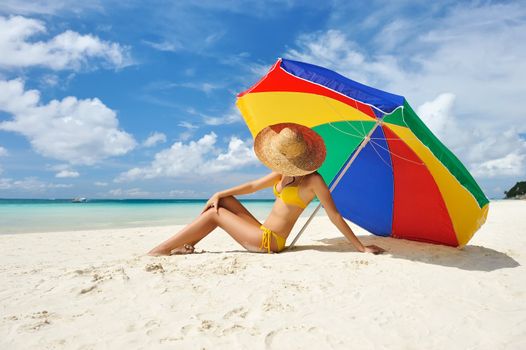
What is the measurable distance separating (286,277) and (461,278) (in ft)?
5.49

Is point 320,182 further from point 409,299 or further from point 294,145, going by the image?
point 409,299

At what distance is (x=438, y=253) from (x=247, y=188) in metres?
2.45

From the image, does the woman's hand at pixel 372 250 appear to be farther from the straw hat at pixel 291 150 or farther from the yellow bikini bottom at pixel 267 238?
the straw hat at pixel 291 150

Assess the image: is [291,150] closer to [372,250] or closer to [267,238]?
[267,238]

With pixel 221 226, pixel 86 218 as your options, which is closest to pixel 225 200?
pixel 221 226

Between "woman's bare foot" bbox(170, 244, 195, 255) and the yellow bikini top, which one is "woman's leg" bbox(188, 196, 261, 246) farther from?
the yellow bikini top

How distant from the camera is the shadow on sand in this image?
4.18m

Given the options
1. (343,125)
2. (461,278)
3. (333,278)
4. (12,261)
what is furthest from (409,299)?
(12,261)

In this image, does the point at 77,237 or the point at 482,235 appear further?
the point at 77,237

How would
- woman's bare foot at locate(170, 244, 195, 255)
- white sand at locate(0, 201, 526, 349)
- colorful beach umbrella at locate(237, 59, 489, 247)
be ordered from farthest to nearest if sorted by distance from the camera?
woman's bare foot at locate(170, 244, 195, 255)
colorful beach umbrella at locate(237, 59, 489, 247)
white sand at locate(0, 201, 526, 349)

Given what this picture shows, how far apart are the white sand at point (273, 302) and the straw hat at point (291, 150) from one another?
1.00 meters

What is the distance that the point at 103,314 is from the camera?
104 inches

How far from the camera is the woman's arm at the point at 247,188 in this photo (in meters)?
4.55

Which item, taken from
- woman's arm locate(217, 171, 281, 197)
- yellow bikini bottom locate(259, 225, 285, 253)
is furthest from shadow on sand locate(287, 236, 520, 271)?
woman's arm locate(217, 171, 281, 197)
